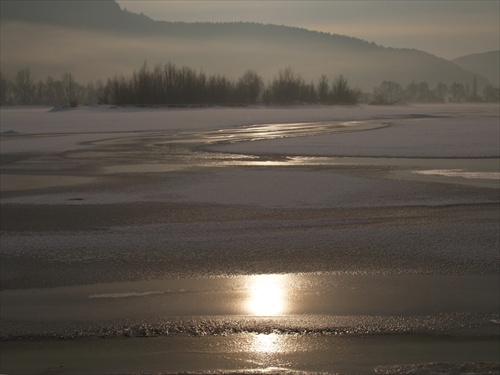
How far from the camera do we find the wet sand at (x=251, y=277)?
438 centimetres

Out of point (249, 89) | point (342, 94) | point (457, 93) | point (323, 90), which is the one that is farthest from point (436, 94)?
point (249, 89)

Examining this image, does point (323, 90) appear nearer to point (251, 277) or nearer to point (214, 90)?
point (214, 90)

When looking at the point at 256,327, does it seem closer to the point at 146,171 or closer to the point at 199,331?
the point at 199,331

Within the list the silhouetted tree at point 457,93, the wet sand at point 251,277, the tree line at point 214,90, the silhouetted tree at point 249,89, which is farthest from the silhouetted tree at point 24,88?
the wet sand at point 251,277

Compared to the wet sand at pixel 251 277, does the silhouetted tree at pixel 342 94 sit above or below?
above

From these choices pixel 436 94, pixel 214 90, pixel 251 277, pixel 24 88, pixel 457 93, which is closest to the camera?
pixel 251 277

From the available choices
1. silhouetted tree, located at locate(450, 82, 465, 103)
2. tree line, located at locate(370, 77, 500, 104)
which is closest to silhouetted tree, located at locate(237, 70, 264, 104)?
tree line, located at locate(370, 77, 500, 104)

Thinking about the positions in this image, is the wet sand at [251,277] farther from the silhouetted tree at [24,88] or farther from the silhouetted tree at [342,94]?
the silhouetted tree at [24,88]

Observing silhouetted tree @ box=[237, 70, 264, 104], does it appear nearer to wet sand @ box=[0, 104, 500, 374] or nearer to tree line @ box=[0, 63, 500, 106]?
tree line @ box=[0, 63, 500, 106]

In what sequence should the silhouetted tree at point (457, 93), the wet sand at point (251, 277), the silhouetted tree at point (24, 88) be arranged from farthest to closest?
the silhouetted tree at point (457, 93)
the silhouetted tree at point (24, 88)
the wet sand at point (251, 277)

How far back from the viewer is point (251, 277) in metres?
6.14

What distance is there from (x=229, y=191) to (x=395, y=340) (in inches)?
264

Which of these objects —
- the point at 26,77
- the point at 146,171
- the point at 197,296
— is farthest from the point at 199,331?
the point at 26,77

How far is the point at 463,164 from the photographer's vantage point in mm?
15188
